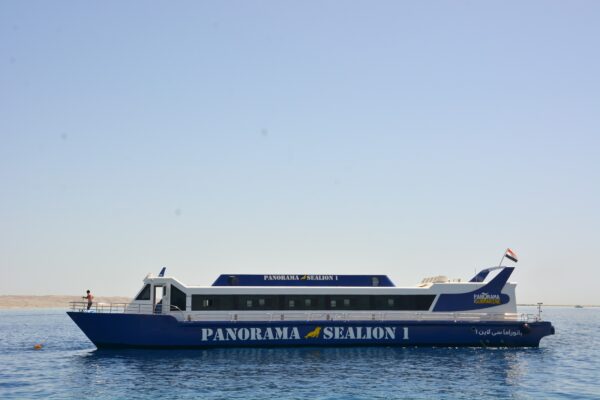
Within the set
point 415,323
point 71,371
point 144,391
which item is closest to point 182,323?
point 71,371

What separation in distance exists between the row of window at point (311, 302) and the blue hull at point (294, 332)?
120 cm

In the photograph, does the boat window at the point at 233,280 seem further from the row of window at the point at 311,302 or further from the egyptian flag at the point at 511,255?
the egyptian flag at the point at 511,255

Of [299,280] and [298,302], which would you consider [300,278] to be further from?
[298,302]

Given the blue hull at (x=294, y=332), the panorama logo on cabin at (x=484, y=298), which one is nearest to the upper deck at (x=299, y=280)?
the blue hull at (x=294, y=332)

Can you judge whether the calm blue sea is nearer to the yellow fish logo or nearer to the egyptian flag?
the yellow fish logo

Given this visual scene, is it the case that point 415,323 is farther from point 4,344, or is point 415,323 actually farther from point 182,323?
point 4,344

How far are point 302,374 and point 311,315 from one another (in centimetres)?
797

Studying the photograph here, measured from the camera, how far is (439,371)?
78.8 ft

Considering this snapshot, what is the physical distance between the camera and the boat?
29250 millimetres

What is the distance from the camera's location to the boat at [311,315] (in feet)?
96.0

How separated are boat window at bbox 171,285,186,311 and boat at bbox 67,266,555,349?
0.05 metres

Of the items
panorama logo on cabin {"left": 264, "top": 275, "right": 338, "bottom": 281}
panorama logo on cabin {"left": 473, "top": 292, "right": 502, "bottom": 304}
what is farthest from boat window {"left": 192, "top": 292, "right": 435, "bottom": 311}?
panorama logo on cabin {"left": 473, "top": 292, "right": 502, "bottom": 304}

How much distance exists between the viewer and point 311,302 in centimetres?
3128

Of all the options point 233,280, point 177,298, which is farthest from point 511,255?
point 177,298
